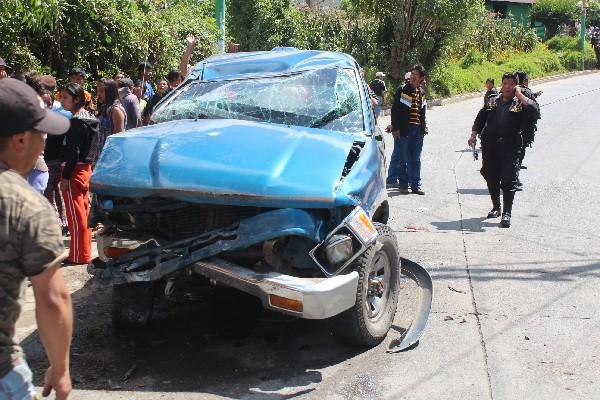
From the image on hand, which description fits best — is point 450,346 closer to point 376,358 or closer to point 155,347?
point 376,358

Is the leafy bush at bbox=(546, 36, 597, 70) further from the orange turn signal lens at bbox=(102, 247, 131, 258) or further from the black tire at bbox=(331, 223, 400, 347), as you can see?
the orange turn signal lens at bbox=(102, 247, 131, 258)

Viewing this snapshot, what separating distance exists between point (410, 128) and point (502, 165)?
205 cm

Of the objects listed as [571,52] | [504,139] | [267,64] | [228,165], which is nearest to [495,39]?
[571,52]

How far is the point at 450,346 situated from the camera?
17.1 feet

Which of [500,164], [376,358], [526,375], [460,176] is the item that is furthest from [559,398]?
[460,176]

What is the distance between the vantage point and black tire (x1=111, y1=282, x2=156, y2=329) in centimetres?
528

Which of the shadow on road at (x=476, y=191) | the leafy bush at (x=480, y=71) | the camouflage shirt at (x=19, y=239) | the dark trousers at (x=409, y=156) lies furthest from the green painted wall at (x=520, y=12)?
the camouflage shirt at (x=19, y=239)

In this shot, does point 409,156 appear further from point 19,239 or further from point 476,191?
point 19,239

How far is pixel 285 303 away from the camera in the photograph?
4445mm

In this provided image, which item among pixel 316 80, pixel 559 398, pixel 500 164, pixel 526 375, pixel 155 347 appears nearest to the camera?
pixel 559 398

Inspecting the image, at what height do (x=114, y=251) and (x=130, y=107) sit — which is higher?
(x=130, y=107)

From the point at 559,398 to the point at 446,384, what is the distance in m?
0.65

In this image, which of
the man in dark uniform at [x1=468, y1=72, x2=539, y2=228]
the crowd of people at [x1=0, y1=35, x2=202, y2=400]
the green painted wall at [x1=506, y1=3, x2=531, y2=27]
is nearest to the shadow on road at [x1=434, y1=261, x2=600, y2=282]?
the man in dark uniform at [x1=468, y1=72, x2=539, y2=228]

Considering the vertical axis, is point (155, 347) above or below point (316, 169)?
below
